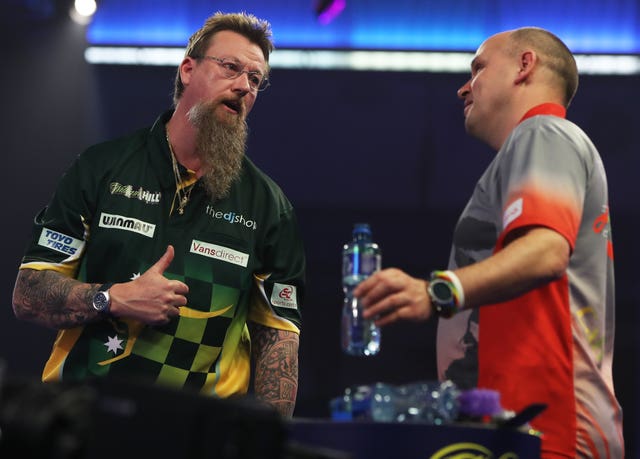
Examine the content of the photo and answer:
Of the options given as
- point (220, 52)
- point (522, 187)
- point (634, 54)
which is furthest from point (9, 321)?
point (522, 187)

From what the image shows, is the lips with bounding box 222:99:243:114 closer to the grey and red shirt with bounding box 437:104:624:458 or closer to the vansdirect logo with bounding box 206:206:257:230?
the vansdirect logo with bounding box 206:206:257:230

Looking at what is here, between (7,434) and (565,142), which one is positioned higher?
(565,142)

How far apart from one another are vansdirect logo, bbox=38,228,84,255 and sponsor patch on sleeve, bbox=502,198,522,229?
4.72 feet

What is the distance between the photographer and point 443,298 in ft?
5.62

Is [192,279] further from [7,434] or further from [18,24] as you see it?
[18,24]

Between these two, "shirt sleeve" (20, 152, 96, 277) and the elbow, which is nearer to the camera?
the elbow

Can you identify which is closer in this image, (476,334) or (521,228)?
(521,228)

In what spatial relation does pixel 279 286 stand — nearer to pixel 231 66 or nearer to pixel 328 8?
pixel 231 66

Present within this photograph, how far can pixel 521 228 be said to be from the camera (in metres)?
1.85

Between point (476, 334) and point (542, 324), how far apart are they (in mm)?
204

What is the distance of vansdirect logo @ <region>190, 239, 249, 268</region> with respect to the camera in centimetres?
279

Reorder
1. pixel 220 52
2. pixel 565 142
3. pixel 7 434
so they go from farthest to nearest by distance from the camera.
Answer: pixel 220 52 → pixel 565 142 → pixel 7 434

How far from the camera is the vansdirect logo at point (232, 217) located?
9.44 ft

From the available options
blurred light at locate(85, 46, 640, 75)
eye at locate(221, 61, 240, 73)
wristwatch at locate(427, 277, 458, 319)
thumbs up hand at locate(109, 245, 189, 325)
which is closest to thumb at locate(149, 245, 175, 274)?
thumbs up hand at locate(109, 245, 189, 325)
